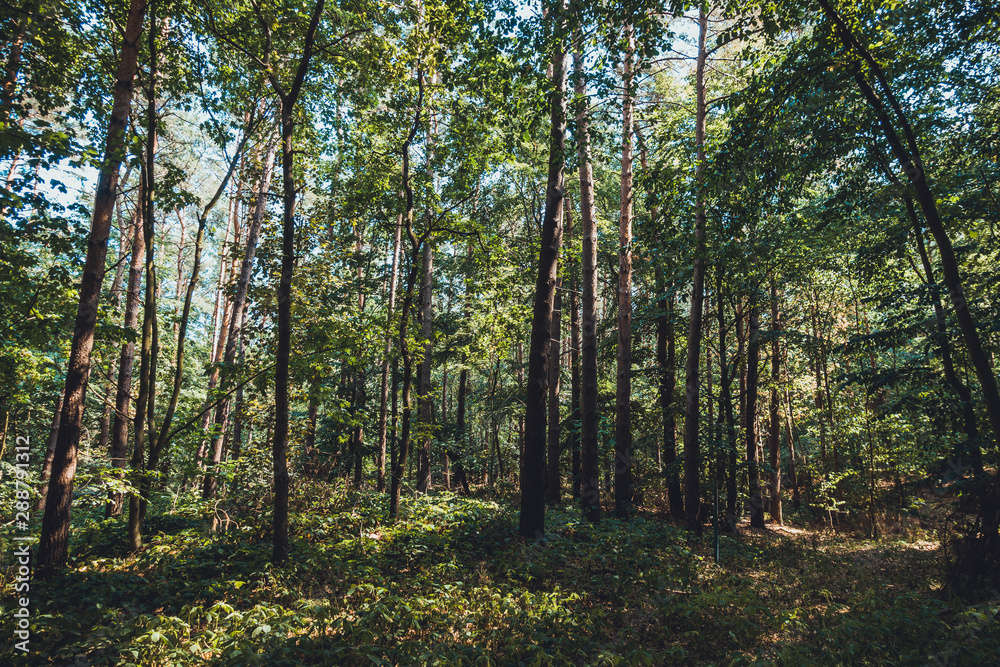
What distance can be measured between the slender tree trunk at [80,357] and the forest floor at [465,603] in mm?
546

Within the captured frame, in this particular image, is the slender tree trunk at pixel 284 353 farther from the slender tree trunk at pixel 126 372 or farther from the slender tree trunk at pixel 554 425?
the slender tree trunk at pixel 554 425

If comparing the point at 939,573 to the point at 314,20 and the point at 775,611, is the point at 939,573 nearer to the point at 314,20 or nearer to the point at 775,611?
the point at 775,611

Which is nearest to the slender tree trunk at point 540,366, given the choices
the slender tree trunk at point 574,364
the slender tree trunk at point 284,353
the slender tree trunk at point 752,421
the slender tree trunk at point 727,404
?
the slender tree trunk at point 284,353

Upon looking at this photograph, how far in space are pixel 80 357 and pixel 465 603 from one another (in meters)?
6.10

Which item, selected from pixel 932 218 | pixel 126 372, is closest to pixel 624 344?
pixel 932 218

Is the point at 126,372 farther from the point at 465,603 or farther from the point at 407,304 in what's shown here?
the point at 465,603

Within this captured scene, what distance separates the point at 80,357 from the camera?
6000 mm

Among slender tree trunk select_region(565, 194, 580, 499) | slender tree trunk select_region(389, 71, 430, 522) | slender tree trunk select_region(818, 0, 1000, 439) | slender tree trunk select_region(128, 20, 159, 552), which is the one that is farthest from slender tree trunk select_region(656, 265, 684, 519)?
slender tree trunk select_region(128, 20, 159, 552)

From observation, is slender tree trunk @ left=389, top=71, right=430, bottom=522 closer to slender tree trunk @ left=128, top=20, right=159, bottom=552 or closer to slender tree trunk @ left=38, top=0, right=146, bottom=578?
slender tree trunk @ left=128, top=20, right=159, bottom=552

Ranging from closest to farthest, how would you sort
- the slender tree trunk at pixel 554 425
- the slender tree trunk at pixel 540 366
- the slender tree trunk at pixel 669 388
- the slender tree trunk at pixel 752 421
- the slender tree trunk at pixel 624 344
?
the slender tree trunk at pixel 540 366, the slender tree trunk at pixel 624 344, the slender tree trunk at pixel 554 425, the slender tree trunk at pixel 752 421, the slender tree trunk at pixel 669 388

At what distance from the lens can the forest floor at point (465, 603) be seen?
4.56m

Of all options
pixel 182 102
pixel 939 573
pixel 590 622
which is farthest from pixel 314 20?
pixel 939 573

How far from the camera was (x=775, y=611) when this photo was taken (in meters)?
6.22

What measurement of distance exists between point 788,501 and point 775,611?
19129 millimetres
